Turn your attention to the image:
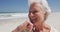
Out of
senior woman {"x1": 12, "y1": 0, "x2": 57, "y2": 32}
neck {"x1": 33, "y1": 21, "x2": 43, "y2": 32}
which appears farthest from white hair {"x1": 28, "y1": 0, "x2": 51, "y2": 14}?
neck {"x1": 33, "y1": 21, "x2": 43, "y2": 32}

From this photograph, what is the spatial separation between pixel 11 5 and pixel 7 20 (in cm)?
15

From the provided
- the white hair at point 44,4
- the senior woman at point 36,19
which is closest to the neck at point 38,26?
the senior woman at point 36,19

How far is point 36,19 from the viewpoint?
1.18 meters

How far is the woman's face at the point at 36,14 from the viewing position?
1.16m

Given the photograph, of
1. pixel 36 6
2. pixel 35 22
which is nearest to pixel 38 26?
pixel 35 22

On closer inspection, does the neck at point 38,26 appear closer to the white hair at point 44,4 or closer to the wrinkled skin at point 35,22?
the wrinkled skin at point 35,22

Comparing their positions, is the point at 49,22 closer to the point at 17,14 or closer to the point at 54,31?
the point at 54,31

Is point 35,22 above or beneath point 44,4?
beneath

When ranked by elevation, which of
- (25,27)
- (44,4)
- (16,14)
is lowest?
(25,27)

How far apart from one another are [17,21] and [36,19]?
0.64 ft

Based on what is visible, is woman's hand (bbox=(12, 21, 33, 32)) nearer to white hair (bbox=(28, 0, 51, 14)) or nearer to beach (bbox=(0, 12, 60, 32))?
beach (bbox=(0, 12, 60, 32))

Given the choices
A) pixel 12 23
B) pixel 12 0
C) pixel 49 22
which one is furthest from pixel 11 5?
pixel 49 22

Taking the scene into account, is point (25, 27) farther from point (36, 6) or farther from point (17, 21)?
point (36, 6)

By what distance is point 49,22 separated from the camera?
1.26 metres
